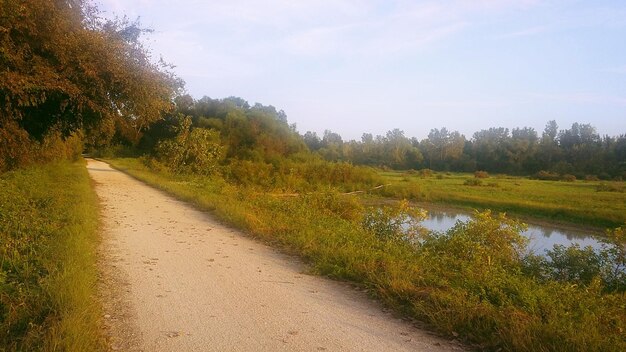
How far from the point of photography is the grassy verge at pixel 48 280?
4.28 metres

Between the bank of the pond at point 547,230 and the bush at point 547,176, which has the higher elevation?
the bush at point 547,176

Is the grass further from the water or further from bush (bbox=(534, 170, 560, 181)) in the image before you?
bush (bbox=(534, 170, 560, 181))

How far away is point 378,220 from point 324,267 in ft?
17.6

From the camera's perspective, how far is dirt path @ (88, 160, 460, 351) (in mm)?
4645

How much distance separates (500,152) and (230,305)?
8040 centimetres

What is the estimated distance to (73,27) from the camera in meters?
10.6

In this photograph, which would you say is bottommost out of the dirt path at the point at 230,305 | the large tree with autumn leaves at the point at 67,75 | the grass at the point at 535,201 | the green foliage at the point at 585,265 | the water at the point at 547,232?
the water at the point at 547,232

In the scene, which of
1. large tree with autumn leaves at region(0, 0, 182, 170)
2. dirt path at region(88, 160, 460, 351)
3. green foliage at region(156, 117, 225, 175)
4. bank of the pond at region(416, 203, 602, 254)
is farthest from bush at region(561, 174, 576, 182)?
dirt path at region(88, 160, 460, 351)

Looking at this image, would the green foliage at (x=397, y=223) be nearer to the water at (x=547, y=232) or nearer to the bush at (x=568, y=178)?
the water at (x=547, y=232)

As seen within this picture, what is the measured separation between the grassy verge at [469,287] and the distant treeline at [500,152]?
5082 centimetres

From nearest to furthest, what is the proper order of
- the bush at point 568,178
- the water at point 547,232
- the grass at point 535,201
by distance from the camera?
the water at point 547,232 < the grass at point 535,201 < the bush at point 568,178

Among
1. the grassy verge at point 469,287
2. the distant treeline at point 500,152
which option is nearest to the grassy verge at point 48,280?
the grassy verge at point 469,287

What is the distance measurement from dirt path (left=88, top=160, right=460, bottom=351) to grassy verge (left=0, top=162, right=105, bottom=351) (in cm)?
32

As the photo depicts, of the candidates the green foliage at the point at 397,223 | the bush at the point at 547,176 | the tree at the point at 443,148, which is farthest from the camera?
the tree at the point at 443,148
